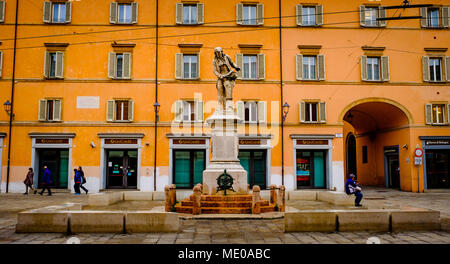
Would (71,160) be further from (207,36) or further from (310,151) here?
(310,151)

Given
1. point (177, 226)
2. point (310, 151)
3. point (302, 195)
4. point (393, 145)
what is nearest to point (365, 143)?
point (393, 145)

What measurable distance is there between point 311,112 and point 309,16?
22.0 ft

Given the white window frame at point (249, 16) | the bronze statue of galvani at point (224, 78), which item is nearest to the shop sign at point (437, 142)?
the white window frame at point (249, 16)

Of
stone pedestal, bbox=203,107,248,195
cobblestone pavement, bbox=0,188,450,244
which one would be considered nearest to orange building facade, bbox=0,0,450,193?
stone pedestal, bbox=203,107,248,195

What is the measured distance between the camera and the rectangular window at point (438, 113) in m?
24.5

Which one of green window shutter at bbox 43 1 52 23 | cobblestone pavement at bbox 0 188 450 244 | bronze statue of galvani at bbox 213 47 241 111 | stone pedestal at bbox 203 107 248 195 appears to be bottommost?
cobblestone pavement at bbox 0 188 450 244

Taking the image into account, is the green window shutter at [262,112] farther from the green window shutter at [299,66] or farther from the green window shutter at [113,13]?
the green window shutter at [113,13]

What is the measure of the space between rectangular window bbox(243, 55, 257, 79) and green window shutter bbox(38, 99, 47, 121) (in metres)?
13.3

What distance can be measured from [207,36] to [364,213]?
18415 mm

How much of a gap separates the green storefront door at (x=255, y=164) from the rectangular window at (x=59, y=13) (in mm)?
15038

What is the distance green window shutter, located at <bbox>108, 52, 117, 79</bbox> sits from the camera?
23.7m

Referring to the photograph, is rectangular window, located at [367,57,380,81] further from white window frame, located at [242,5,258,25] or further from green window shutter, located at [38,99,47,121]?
green window shutter, located at [38,99,47,121]

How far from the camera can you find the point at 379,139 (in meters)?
28.9

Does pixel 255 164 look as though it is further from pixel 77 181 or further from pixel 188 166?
pixel 77 181
